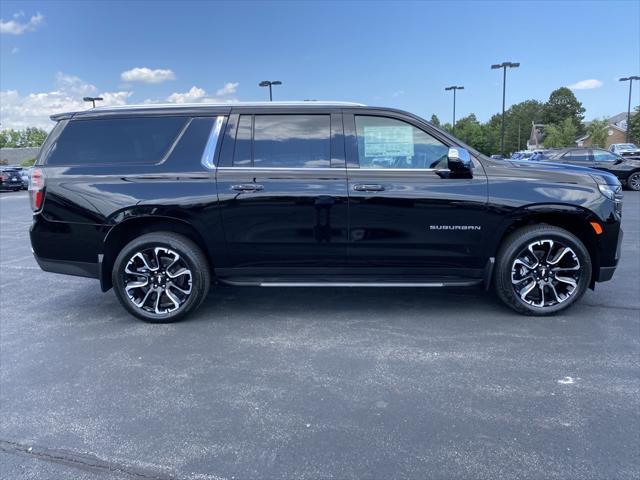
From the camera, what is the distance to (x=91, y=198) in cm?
427

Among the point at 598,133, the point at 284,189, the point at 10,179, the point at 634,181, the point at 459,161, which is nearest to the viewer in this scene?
the point at 459,161

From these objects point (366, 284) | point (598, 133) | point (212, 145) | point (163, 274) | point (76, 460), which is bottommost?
point (76, 460)

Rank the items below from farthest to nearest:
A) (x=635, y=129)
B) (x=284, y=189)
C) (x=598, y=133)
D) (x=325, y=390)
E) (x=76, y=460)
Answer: (x=635, y=129) < (x=598, y=133) < (x=284, y=189) < (x=325, y=390) < (x=76, y=460)

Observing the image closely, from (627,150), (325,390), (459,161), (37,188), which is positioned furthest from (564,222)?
(627,150)

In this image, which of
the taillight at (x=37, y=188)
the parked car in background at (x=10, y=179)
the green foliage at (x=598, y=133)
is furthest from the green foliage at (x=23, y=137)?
the taillight at (x=37, y=188)

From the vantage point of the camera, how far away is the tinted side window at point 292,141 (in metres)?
4.28

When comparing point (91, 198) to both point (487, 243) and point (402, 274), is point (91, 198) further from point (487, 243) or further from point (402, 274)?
point (487, 243)

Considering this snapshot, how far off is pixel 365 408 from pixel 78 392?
6.37 ft

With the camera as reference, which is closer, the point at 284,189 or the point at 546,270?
the point at 284,189

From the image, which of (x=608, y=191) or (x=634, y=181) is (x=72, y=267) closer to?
(x=608, y=191)

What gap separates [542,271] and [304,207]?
7.30 feet

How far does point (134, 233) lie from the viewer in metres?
4.49

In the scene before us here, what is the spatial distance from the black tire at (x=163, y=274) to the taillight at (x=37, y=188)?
34.0 inches

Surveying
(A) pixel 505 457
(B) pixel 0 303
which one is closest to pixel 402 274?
(A) pixel 505 457
